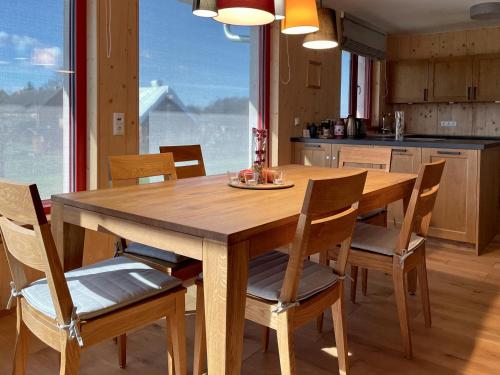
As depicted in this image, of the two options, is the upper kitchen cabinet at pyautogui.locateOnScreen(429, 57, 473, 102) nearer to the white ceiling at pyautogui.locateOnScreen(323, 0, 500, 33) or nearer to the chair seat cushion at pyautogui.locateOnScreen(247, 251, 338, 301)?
the white ceiling at pyautogui.locateOnScreen(323, 0, 500, 33)

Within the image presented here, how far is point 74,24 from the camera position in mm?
2854

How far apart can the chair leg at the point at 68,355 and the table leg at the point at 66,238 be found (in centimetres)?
59

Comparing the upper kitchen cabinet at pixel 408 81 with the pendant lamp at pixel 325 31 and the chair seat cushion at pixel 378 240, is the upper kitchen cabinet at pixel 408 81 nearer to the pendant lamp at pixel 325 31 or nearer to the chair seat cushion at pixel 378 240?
the pendant lamp at pixel 325 31

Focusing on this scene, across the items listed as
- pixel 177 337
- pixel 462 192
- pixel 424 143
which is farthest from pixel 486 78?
pixel 177 337

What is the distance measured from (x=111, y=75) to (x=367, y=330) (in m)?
2.09

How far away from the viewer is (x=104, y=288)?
1563 millimetres

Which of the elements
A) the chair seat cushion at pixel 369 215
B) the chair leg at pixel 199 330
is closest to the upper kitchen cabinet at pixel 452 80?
the chair seat cushion at pixel 369 215

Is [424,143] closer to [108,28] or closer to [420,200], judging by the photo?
[420,200]

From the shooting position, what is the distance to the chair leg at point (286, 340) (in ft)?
5.09

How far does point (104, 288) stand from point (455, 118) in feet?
20.3

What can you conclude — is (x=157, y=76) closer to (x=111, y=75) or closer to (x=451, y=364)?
(x=111, y=75)

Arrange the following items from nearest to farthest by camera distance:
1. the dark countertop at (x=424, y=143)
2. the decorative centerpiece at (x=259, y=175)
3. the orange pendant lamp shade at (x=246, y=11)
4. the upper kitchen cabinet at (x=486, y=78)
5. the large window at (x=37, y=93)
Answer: the orange pendant lamp shade at (x=246, y=11) < the decorative centerpiece at (x=259, y=175) < the large window at (x=37, y=93) < the dark countertop at (x=424, y=143) < the upper kitchen cabinet at (x=486, y=78)

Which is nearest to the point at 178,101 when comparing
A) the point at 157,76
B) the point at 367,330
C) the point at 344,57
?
the point at 157,76

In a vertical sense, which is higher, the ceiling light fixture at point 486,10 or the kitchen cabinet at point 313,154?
the ceiling light fixture at point 486,10
